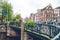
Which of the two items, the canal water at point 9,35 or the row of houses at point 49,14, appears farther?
the canal water at point 9,35

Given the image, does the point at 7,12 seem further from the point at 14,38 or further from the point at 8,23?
the point at 14,38

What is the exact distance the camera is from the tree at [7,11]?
9345mm

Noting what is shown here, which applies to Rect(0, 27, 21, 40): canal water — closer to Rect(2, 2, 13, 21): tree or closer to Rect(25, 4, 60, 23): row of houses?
Rect(2, 2, 13, 21): tree

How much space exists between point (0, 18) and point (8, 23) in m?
0.58

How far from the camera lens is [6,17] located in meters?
9.41

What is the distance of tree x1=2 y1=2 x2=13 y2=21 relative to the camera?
9.35 metres

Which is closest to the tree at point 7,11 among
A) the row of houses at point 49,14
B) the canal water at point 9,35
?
the canal water at point 9,35

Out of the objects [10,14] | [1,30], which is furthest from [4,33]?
[10,14]

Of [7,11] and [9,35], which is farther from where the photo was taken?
[9,35]

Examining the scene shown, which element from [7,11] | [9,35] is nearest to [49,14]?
[7,11]

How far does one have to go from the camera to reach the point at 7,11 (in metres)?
9.41

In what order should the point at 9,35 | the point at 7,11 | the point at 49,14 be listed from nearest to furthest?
the point at 49,14, the point at 7,11, the point at 9,35

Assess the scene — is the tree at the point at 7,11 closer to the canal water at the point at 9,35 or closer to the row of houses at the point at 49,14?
the canal water at the point at 9,35

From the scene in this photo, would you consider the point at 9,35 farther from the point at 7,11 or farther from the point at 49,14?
the point at 49,14
